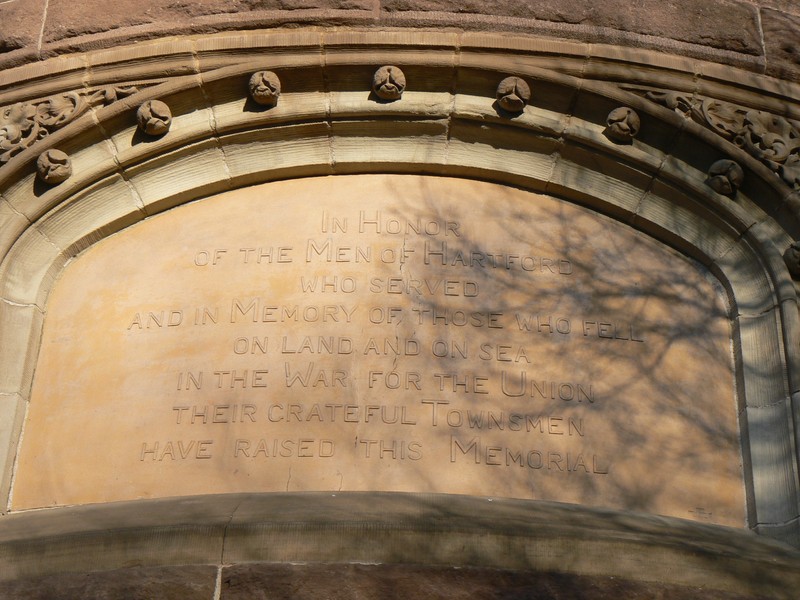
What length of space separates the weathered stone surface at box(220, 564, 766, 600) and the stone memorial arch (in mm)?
14

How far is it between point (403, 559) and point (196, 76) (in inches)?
119

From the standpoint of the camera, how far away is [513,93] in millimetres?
6211

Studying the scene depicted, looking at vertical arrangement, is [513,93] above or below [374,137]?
above

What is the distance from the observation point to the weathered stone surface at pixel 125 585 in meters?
4.43

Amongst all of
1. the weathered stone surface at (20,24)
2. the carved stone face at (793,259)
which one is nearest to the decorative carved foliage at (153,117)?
the weathered stone surface at (20,24)

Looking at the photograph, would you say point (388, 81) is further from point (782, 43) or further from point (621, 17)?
point (782, 43)

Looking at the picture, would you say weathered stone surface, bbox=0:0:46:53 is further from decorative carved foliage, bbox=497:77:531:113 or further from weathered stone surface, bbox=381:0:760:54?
decorative carved foliage, bbox=497:77:531:113

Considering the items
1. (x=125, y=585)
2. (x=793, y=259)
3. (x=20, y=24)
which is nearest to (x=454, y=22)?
(x=793, y=259)

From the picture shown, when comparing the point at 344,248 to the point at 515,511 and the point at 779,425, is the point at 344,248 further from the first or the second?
the point at 779,425

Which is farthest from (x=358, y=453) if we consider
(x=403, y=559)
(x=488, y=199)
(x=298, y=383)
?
(x=488, y=199)

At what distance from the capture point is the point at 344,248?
5.94 metres

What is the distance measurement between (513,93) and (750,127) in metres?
1.26

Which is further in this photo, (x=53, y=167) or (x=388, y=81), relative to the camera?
(x=388, y=81)

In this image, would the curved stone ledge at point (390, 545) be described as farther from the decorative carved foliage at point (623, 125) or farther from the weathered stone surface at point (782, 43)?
the weathered stone surface at point (782, 43)
